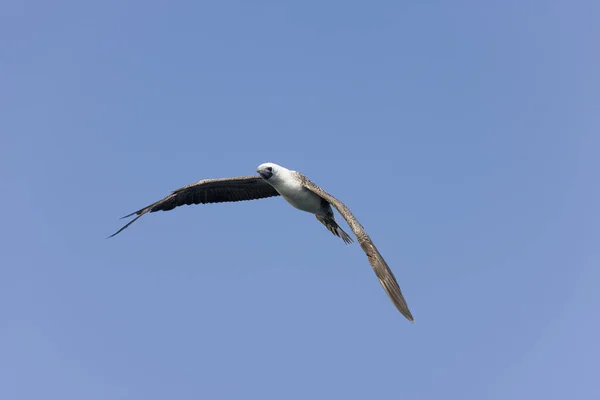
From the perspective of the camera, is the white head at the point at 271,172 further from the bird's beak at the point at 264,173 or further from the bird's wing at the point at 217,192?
the bird's wing at the point at 217,192

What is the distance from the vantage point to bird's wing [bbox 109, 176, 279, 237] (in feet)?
94.2

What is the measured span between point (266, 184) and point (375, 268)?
28.9ft

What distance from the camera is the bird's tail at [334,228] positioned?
2733cm

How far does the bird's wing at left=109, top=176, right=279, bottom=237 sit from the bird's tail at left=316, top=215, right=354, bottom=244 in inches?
99.7

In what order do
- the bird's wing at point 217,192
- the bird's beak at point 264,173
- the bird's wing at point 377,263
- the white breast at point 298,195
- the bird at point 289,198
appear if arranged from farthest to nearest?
the bird's wing at point 217,192, the white breast at point 298,195, the bird's beak at point 264,173, the bird at point 289,198, the bird's wing at point 377,263

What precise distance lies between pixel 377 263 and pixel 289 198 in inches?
244

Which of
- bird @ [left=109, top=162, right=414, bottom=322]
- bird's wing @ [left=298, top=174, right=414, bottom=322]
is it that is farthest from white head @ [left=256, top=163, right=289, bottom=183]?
bird's wing @ [left=298, top=174, right=414, bottom=322]

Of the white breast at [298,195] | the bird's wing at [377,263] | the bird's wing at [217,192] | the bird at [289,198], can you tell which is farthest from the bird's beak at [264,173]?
the bird's wing at [377,263]

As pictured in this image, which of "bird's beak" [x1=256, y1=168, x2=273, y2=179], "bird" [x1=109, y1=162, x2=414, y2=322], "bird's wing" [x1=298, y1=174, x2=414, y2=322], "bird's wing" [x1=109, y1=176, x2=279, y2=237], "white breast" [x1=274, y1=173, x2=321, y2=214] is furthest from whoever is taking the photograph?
"bird's wing" [x1=109, y1=176, x2=279, y2=237]

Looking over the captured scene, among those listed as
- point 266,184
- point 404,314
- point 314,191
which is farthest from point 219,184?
point 404,314

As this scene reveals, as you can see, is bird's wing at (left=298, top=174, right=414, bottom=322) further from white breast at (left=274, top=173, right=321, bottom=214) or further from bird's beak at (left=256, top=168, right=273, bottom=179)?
bird's beak at (left=256, top=168, right=273, bottom=179)

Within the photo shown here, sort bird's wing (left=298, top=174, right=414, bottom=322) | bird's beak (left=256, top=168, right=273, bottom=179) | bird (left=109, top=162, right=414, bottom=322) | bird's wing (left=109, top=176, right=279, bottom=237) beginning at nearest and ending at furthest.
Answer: bird's wing (left=298, top=174, right=414, bottom=322) < bird (left=109, top=162, right=414, bottom=322) < bird's beak (left=256, top=168, right=273, bottom=179) < bird's wing (left=109, top=176, right=279, bottom=237)

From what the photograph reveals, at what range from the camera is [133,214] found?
2797 centimetres

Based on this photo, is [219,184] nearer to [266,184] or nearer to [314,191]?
[266,184]
